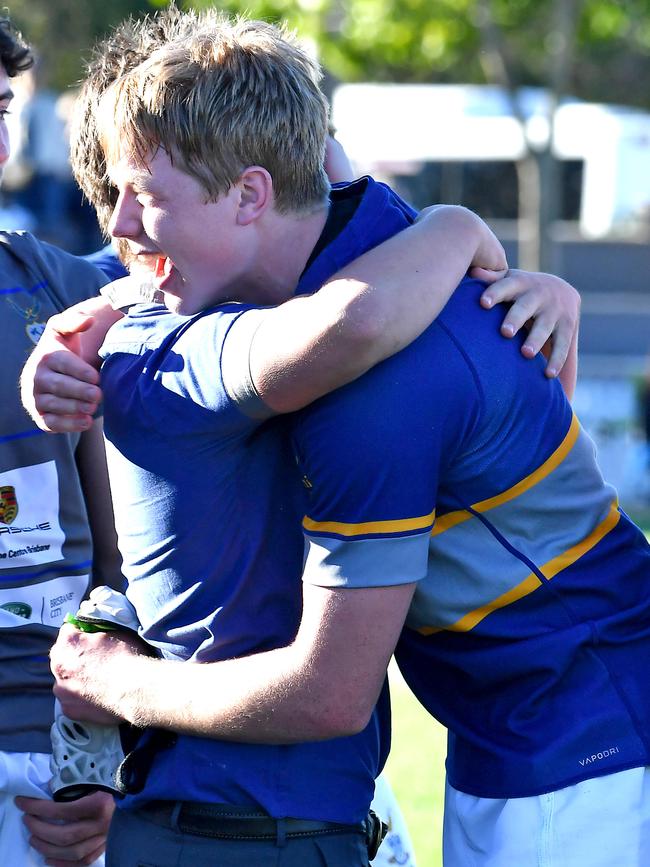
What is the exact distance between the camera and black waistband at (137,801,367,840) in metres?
2.05

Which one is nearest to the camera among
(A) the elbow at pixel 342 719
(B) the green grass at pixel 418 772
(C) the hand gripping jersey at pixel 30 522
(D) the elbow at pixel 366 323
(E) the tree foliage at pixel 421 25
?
(D) the elbow at pixel 366 323

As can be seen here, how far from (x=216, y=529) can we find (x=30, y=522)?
33.9 inches

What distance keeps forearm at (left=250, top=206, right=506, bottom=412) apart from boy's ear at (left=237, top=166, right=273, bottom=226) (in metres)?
0.20

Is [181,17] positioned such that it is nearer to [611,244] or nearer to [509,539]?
[509,539]

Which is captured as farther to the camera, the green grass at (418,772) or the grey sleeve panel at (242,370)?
the green grass at (418,772)

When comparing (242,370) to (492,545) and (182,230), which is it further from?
(492,545)

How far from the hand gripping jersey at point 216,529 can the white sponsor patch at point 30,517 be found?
66cm

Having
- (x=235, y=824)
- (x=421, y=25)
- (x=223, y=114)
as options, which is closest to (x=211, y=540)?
(x=235, y=824)

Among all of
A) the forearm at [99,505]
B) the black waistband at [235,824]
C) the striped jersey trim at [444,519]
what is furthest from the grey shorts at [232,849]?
the forearm at [99,505]

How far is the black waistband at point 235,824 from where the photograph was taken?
6.72 ft

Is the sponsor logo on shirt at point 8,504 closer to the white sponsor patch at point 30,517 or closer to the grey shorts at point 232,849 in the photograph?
the white sponsor patch at point 30,517

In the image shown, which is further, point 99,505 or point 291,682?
point 99,505

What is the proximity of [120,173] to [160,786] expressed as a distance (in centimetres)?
102

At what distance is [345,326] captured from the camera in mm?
1827
